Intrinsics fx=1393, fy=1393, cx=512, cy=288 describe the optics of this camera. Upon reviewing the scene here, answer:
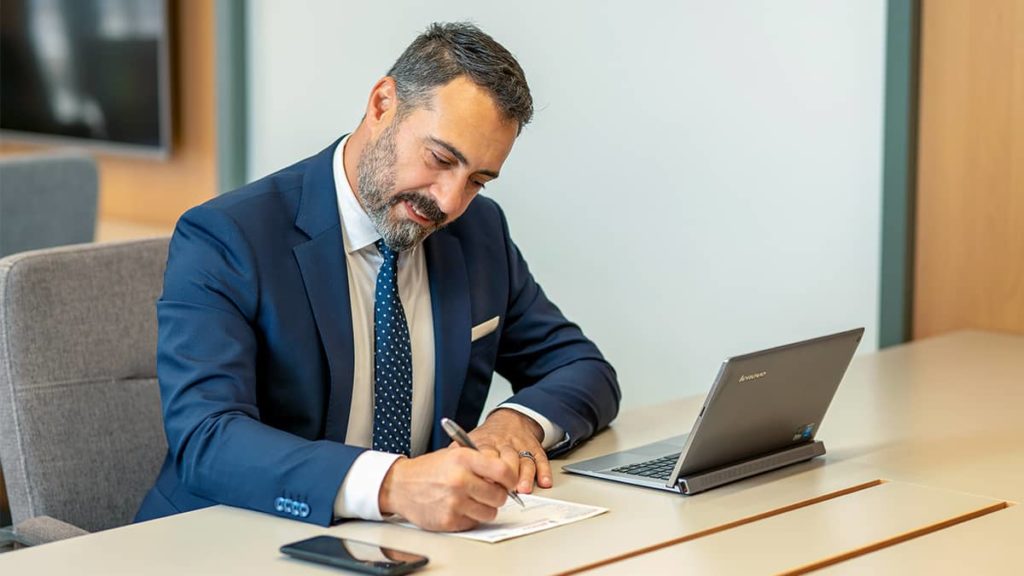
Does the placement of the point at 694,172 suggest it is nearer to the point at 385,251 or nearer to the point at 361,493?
the point at 385,251


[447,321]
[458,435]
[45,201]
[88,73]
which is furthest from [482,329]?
[88,73]

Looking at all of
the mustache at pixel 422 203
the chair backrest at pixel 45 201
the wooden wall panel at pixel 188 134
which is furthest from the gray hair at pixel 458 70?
the wooden wall panel at pixel 188 134

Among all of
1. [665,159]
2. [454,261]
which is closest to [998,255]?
[665,159]

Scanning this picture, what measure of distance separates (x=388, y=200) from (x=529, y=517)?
0.52 meters

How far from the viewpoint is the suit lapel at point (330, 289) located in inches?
71.7

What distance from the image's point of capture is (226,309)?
68.1 inches

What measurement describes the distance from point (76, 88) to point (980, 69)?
3247 mm

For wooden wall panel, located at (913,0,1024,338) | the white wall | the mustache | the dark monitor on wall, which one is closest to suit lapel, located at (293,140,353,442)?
the mustache

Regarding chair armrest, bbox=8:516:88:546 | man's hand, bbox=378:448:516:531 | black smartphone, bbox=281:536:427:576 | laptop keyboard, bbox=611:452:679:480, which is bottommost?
chair armrest, bbox=8:516:88:546

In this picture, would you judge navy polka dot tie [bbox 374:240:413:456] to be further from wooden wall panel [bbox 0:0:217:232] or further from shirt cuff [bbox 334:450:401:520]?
wooden wall panel [bbox 0:0:217:232]

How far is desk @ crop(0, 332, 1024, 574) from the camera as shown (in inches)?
53.6

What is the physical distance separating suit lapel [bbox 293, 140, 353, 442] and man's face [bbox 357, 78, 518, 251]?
0.06 meters

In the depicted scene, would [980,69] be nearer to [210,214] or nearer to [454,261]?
[454,261]

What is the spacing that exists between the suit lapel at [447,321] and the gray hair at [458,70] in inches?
10.6
